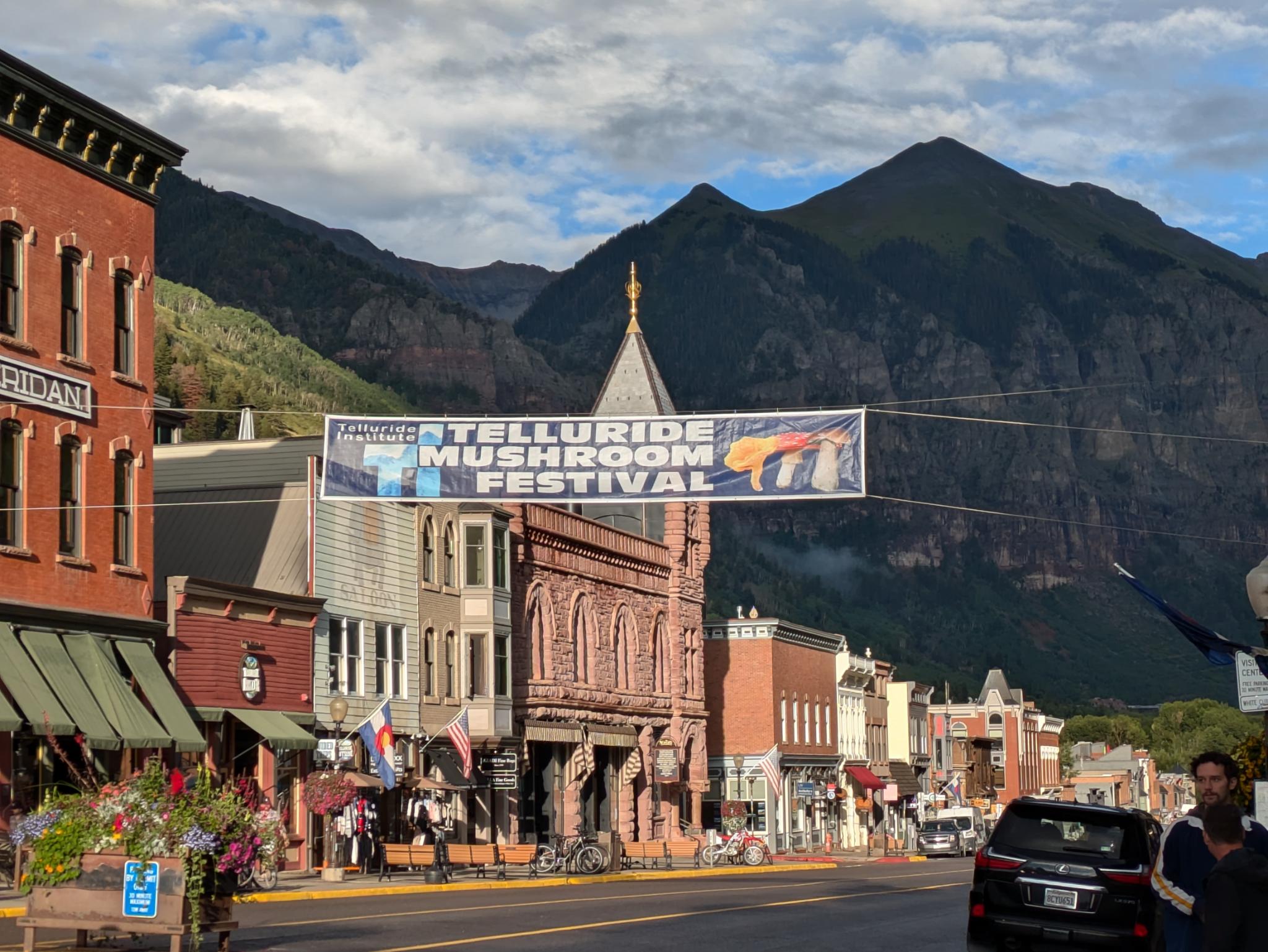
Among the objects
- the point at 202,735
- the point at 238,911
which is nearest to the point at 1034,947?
the point at 238,911

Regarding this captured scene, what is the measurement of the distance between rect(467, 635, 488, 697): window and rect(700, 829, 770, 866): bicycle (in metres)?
8.15

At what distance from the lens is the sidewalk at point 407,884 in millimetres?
31819

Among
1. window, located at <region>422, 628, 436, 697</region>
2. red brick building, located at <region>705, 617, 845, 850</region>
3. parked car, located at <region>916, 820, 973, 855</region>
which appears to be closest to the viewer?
window, located at <region>422, 628, 436, 697</region>

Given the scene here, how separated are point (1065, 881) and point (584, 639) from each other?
151 ft

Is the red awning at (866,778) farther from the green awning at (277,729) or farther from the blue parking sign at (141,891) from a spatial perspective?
the blue parking sign at (141,891)

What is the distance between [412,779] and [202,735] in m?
9.69

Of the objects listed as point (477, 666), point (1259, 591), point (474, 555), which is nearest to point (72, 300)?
point (474, 555)

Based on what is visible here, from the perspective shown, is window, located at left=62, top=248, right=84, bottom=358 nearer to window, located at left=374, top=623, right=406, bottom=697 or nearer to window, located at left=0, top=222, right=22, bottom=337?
window, located at left=0, top=222, right=22, bottom=337

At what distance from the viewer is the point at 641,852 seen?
4959 centimetres

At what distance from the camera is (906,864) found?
65000 millimetres

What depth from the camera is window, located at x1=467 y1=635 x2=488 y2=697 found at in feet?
180

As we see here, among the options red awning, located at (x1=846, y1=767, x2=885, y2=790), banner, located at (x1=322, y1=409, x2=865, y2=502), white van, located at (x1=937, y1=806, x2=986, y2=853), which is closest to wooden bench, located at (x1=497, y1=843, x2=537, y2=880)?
banner, located at (x1=322, y1=409, x2=865, y2=502)

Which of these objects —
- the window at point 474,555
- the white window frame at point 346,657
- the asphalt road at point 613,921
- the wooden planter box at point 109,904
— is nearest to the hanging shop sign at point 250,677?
the white window frame at point 346,657

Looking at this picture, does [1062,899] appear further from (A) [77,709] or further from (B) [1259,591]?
(A) [77,709]
